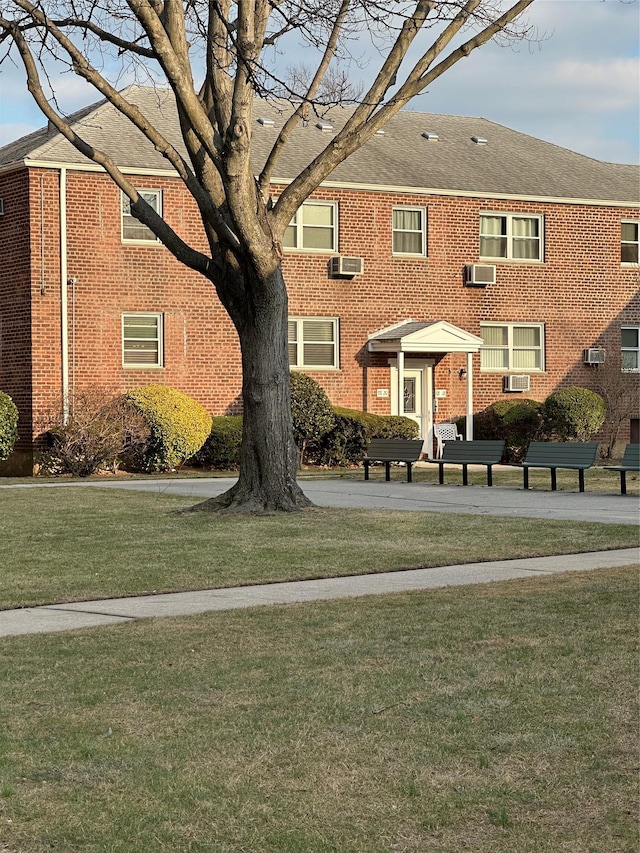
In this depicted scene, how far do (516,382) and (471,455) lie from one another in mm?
10959

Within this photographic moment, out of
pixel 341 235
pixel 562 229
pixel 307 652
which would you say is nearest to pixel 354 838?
pixel 307 652

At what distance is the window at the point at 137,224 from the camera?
3011 centimetres

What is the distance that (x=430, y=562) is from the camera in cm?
1277

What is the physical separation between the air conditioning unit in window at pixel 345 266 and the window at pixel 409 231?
149 centimetres

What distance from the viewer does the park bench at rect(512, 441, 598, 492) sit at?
21594 mm

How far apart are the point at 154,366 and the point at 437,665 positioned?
76.7ft

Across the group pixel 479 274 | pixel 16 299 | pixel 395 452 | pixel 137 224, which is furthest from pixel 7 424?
pixel 479 274

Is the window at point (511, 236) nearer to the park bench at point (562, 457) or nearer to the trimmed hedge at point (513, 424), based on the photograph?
the trimmed hedge at point (513, 424)

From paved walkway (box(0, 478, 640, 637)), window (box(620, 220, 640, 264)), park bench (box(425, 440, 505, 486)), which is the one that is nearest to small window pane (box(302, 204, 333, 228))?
window (box(620, 220, 640, 264))

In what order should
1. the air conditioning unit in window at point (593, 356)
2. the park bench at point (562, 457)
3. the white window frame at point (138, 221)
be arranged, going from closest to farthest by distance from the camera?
1. the park bench at point (562, 457)
2. the white window frame at point (138, 221)
3. the air conditioning unit in window at point (593, 356)

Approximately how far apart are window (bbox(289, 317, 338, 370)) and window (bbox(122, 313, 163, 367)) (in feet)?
11.3

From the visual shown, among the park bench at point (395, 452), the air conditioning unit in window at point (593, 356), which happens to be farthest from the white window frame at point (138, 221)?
the air conditioning unit in window at point (593, 356)

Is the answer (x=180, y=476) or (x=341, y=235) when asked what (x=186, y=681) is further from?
(x=341, y=235)

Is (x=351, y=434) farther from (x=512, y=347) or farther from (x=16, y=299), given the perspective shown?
(x=16, y=299)
